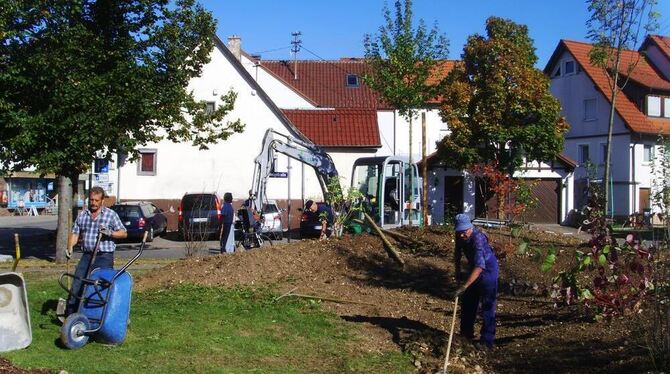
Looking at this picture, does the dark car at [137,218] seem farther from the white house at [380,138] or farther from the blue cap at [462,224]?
the blue cap at [462,224]

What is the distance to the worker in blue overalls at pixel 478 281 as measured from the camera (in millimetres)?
8250

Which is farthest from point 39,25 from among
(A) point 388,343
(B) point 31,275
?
(A) point 388,343

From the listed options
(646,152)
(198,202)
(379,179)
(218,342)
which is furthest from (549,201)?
(218,342)

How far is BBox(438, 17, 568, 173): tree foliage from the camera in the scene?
30.9 m

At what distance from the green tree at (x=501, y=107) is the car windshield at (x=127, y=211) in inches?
532

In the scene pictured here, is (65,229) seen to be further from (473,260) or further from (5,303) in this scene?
(473,260)

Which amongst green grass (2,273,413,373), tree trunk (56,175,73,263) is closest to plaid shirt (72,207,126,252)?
green grass (2,273,413,373)

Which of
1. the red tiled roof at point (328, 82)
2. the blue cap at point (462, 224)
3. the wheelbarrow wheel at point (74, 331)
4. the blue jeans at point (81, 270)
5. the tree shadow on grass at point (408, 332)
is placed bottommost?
the tree shadow on grass at point (408, 332)

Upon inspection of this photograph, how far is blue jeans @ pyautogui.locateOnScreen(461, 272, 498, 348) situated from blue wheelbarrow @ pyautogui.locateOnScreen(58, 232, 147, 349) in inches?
155

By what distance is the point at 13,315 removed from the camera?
292 inches

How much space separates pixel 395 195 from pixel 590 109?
79.2 ft

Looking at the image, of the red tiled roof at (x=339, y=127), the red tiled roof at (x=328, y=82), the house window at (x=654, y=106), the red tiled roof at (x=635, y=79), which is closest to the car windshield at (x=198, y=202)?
the red tiled roof at (x=339, y=127)

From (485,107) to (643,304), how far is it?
24.4 metres

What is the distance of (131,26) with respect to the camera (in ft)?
60.3
